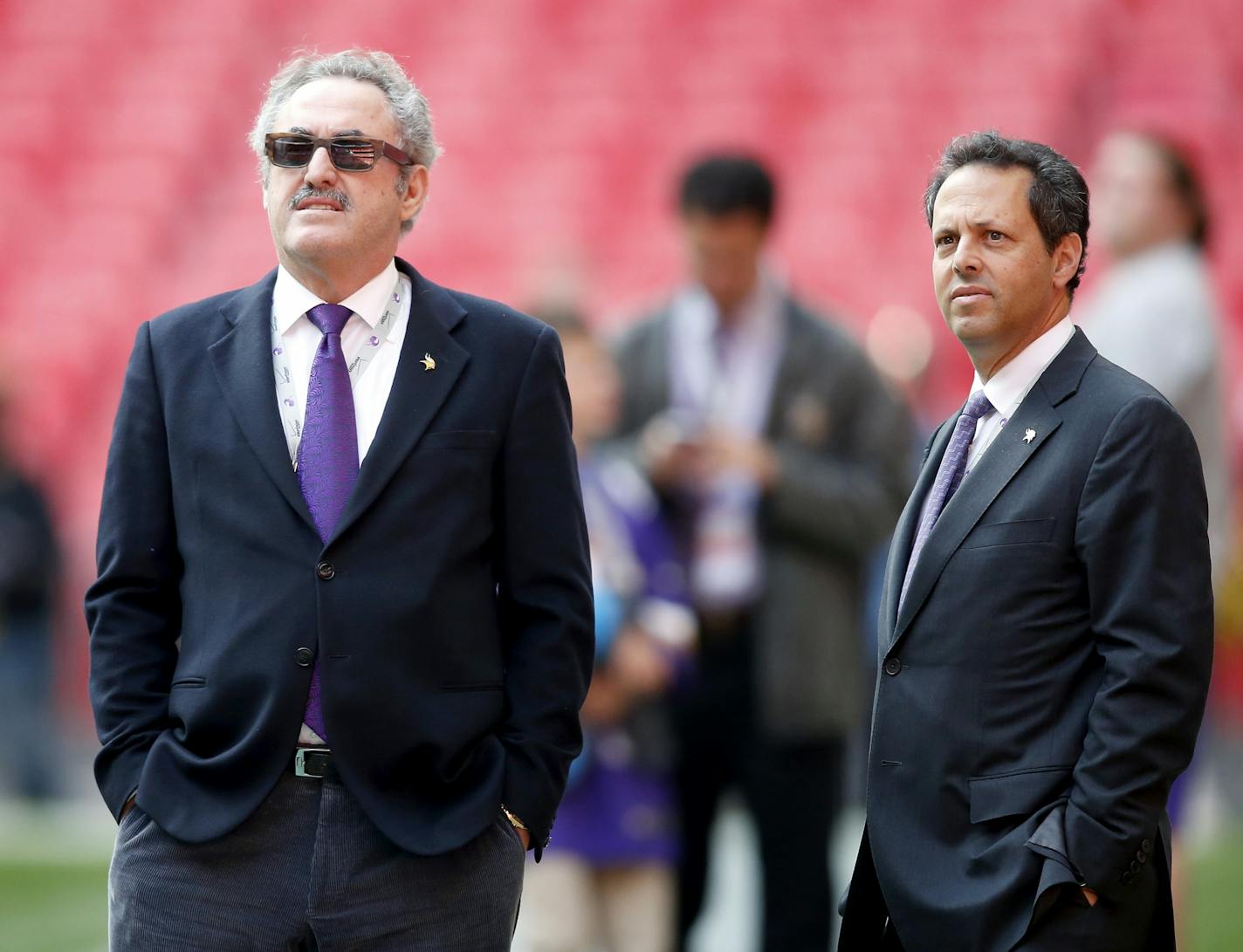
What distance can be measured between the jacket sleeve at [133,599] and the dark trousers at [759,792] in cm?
241

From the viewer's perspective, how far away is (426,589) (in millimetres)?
2955

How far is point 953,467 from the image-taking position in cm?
301

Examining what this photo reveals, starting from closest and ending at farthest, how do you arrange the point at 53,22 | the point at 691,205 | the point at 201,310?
the point at 201,310 → the point at 691,205 → the point at 53,22

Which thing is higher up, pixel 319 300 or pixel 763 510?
pixel 319 300

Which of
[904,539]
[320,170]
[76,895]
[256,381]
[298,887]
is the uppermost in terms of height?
[320,170]

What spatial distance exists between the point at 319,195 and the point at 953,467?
1135 millimetres

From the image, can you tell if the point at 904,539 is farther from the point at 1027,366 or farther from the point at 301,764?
the point at 301,764

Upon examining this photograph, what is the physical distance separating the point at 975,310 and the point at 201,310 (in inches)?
51.7

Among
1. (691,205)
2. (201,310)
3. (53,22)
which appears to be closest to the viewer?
(201,310)

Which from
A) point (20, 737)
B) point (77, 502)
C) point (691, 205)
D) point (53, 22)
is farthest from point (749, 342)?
point (53, 22)

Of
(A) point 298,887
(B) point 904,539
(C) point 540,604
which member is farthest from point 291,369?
(B) point 904,539

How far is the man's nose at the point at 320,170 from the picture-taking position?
3.05 m

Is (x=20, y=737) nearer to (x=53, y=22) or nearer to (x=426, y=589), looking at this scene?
(x=426, y=589)

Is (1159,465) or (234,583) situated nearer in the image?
(1159,465)
